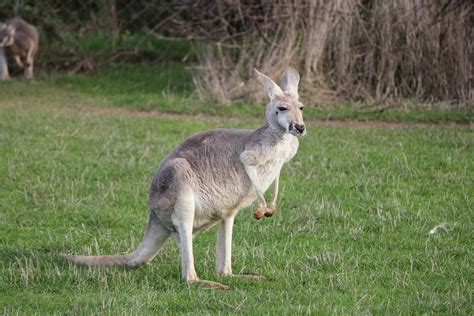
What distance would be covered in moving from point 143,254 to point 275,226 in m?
1.31

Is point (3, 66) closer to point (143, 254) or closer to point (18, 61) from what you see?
point (18, 61)

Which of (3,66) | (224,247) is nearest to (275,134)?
(224,247)

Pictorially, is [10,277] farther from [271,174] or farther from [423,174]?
[423,174]

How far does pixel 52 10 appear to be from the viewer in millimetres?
15531

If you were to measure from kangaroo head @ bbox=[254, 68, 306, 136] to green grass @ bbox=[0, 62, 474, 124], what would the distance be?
18.2ft

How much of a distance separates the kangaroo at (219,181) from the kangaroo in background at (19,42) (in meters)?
9.73

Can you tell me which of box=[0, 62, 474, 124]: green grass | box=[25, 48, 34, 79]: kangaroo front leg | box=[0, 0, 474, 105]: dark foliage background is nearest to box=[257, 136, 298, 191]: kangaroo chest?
box=[0, 62, 474, 124]: green grass

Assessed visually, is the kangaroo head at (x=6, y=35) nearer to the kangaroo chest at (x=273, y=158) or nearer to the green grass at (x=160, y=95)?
the green grass at (x=160, y=95)

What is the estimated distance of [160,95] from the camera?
40.4 feet

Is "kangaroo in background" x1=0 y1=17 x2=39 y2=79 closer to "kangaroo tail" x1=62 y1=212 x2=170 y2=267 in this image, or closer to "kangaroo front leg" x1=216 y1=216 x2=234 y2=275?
"kangaroo tail" x1=62 y1=212 x2=170 y2=267

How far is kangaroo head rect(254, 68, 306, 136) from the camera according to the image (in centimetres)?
463

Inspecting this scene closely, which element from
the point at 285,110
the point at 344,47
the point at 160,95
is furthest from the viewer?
the point at 160,95

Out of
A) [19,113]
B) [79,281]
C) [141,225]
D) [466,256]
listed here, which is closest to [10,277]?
[79,281]

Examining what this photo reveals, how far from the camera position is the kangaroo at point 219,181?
471 centimetres
